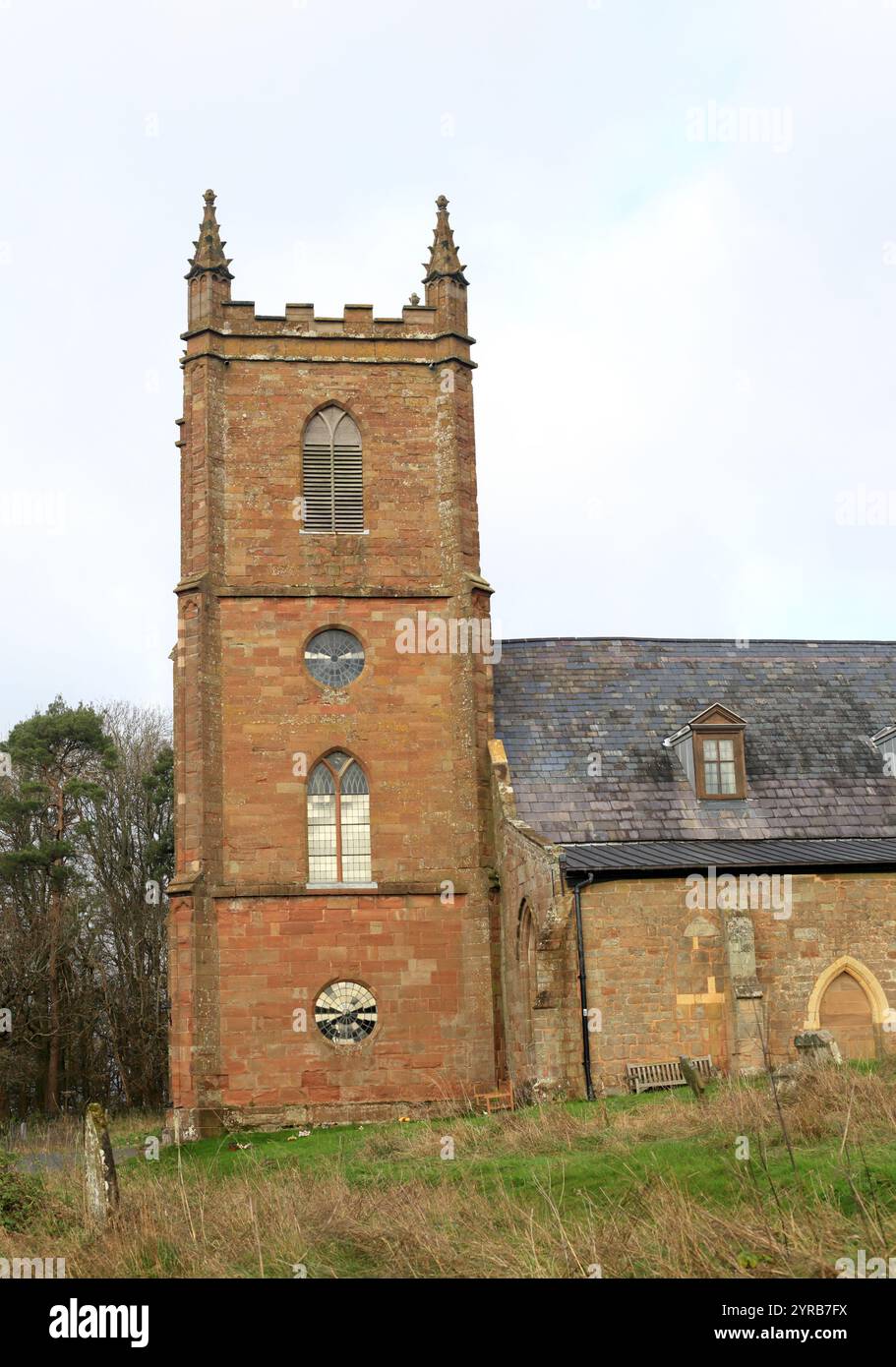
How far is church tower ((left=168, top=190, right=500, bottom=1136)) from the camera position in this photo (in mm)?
25188

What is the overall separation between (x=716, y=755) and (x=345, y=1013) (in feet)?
28.0

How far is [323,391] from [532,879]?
10.8 metres

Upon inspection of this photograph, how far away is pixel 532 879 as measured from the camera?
24.1 metres

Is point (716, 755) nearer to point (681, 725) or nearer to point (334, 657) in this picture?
point (681, 725)

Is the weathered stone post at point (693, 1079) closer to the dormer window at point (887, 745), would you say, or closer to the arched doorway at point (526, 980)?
the arched doorway at point (526, 980)

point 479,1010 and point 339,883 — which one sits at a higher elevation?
point 339,883

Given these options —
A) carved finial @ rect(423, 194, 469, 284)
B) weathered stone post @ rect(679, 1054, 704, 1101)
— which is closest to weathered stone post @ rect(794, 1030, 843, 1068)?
weathered stone post @ rect(679, 1054, 704, 1101)

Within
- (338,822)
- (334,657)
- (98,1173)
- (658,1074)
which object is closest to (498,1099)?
(658,1074)

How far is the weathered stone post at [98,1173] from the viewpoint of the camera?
508 inches

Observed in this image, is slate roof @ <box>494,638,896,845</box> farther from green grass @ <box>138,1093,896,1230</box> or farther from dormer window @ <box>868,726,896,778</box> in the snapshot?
green grass @ <box>138,1093,896,1230</box>

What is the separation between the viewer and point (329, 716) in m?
26.9
